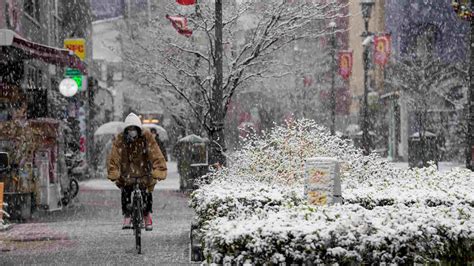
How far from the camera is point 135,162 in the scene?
518 inches

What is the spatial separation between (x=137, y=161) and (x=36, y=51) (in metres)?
7.00

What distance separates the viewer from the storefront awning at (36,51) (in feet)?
57.1

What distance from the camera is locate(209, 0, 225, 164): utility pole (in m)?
15.4

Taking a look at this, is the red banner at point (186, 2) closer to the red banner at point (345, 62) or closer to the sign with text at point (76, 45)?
the sign with text at point (76, 45)

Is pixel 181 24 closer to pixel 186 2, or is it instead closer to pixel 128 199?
pixel 186 2

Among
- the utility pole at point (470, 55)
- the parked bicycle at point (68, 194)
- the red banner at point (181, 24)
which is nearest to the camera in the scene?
the utility pole at point (470, 55)

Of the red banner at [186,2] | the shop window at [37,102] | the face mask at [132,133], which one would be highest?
the red banner at [186,2]

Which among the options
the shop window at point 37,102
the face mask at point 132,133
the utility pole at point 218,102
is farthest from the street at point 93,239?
the shop window at point 37,102

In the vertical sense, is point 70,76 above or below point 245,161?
above

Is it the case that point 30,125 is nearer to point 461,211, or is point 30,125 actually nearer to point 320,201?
point 320,201

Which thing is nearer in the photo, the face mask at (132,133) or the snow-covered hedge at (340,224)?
the snow-covered hedge at (340,224)

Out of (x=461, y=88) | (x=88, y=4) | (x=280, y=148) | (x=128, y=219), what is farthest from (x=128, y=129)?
(x=461, y=88)

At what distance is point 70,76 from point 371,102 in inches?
1083

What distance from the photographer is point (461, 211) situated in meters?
7.84
